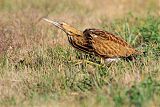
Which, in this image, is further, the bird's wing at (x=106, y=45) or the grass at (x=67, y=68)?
the bird's wing at (x=106, y=45)

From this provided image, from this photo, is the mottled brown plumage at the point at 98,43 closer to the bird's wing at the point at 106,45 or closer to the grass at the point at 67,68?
the bird's wing at the point at 106,45

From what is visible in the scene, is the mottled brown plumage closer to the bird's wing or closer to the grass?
the bird's wing

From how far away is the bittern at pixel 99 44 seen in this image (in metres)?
8.88

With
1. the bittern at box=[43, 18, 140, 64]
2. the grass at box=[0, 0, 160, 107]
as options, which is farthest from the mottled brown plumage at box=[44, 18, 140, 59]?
the grass at box=[0, 0, 160, 107]

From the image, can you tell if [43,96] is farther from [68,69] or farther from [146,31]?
[146,31]

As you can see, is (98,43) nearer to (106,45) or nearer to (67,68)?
(106,45)

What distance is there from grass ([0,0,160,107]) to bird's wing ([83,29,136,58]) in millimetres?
186

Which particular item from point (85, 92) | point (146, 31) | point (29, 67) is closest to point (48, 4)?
point (146, 31)

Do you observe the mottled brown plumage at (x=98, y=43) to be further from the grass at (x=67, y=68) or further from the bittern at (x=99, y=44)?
the grass at (x=67, y=68)

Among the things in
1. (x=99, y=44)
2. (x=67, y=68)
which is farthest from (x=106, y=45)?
(x=67, y=68)

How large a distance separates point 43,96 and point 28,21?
495cm

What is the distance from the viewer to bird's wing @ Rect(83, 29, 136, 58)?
29.2ft

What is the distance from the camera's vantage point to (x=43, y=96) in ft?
25.0

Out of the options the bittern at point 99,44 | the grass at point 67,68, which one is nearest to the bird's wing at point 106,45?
the bittern at point 99,44
